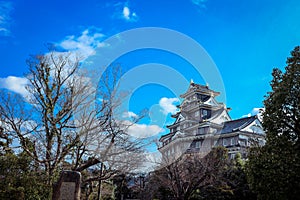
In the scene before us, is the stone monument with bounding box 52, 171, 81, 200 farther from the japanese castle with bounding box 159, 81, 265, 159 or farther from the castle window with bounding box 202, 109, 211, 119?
the castle window with bounding box 202, 109, 211, 119

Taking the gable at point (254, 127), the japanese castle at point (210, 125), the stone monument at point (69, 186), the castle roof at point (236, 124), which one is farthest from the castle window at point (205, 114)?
the stone monument at point (69, 186)

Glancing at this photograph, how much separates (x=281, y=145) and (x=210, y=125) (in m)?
14.6

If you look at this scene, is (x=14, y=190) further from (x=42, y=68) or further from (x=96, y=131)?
(x=42, y=68)

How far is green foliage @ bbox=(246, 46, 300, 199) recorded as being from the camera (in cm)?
680

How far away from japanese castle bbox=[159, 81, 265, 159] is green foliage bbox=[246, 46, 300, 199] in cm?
931

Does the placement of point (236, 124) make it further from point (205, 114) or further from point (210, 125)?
point (205, 114)

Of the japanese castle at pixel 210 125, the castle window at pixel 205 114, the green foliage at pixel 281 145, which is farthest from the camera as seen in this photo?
the castle window at pixel 205 114

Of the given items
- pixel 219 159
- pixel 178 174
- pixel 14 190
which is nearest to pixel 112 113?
pixel 14 190

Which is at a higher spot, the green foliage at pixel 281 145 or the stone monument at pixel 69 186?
the green foliage at pixel 281 145

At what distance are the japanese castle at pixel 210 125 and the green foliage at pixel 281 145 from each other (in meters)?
9.31

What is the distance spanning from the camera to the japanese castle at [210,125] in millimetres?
19172

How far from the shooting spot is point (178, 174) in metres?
12.7

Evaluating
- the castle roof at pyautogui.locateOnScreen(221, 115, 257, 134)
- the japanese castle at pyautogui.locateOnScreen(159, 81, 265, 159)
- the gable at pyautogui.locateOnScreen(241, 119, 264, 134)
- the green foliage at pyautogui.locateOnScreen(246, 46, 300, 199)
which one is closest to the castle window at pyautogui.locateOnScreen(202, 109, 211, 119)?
the japanese castle at pyautogui.locateOnScreen(159, 81, 265, 159)

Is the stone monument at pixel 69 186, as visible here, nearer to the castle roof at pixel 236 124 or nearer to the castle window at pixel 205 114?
the castle window at pixel 205 114
